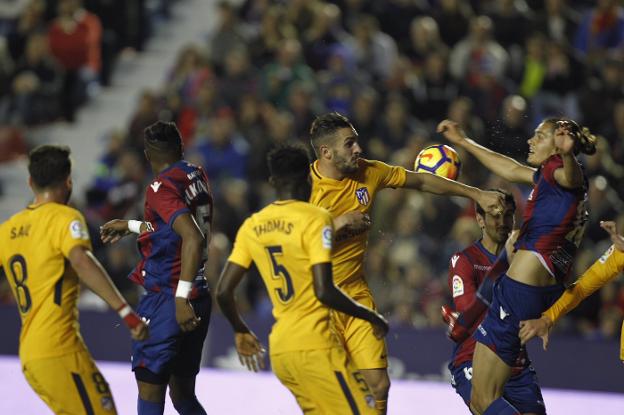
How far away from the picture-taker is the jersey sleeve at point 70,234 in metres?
6.20

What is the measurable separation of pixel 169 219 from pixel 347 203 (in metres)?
1.14

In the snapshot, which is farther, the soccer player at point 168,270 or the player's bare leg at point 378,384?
the player's bare leg at point 378,384

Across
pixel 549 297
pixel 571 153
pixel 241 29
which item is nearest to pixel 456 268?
pixel 549 297

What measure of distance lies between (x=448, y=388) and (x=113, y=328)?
3.69m

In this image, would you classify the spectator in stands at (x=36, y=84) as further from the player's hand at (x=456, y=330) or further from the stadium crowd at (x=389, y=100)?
the player's hand at (x=456, y=330)

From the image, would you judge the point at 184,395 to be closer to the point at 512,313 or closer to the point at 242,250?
the point at 242,250

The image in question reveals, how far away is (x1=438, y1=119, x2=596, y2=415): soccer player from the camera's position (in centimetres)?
679

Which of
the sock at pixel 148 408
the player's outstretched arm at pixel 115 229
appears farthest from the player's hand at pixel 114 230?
the sock at pixel 148 408

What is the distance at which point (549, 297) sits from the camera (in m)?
6.96

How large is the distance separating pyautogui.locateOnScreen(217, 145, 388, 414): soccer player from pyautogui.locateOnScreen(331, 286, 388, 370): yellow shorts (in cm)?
99

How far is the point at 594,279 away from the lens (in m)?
7.24

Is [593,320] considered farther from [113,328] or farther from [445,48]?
[113,328]

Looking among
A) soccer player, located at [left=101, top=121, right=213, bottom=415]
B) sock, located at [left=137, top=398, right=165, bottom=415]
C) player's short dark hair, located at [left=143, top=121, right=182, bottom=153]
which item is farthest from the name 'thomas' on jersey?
sock, located at [left=137, top=398, right=165, bottom=415]

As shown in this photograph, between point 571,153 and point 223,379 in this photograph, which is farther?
point 223,379
